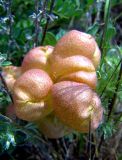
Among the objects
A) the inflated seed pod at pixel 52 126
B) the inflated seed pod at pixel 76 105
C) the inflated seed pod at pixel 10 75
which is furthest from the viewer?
the inflated seed pod at pixel 10 75

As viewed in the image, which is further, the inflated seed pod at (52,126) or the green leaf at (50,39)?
the green leaf at (50,39)

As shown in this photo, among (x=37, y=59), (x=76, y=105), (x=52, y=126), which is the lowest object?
(x=52, y=126)

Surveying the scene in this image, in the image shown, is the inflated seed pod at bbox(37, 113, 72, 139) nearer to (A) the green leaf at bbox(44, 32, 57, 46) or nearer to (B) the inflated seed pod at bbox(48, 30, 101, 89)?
(B) the inflated seed pod at bbox(48, 30, 101, 89)

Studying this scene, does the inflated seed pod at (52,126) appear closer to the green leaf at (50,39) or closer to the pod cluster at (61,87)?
the pod cluster at (61,87)

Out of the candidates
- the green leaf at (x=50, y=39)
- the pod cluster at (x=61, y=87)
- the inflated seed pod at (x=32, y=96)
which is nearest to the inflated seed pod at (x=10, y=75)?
the pod cluster at (x=61, y=87)

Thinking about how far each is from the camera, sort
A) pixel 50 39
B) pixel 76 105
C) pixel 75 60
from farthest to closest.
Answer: pixel 50 39 < pixel 75 60 < pixel 76 105

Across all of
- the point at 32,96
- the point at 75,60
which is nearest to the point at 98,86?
the point at 75,60

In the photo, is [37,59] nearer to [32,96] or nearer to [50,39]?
[32,96]

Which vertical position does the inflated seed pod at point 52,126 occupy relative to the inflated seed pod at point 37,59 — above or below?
below
